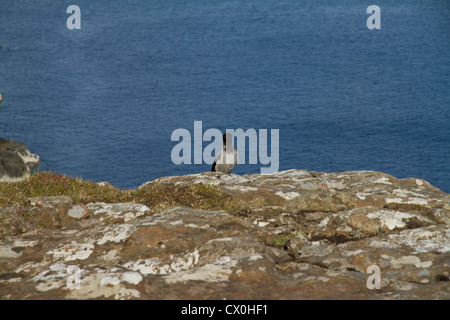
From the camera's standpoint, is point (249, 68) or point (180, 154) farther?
point (249, 68)

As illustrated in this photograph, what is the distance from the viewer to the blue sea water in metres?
97.1

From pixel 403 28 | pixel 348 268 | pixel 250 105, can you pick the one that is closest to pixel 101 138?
pixel 250 105

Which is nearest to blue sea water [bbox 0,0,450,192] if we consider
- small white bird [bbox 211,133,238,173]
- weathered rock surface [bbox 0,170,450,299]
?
small white bird [bbox 211,133,238,173]

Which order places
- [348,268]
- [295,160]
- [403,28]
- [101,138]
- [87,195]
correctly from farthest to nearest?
[403,28] < [101,138] < [295,160] < [87,195] < [348,268]

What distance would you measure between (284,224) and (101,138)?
314 ft

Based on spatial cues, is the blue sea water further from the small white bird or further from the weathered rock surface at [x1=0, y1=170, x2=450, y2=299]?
the weathered rock surface at [x1=0, y1=170, x2=450, y2=299]

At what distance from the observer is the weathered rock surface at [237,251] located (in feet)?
27.4

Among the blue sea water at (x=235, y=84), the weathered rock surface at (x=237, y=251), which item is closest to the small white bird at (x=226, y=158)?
the weathered rock surface at (x=237, y=251)

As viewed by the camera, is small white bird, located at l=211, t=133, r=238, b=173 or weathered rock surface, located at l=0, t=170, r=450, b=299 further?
small white bird, located at l=211, t=133, r=238, b=173

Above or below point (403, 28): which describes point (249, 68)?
below

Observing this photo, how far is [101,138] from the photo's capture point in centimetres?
10450

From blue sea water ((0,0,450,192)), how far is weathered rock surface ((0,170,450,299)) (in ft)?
227

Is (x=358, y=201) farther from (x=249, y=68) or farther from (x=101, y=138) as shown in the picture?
(x=249, y=68)
